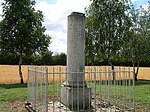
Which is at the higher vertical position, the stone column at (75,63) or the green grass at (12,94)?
the stone column at (75,63)

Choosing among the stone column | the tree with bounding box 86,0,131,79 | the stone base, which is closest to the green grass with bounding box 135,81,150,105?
the stone base

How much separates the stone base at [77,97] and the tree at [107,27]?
634 inches

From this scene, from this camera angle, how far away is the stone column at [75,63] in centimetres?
968

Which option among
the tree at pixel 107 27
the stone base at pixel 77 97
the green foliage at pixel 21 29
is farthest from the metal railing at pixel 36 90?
the tree at pixel 107 27

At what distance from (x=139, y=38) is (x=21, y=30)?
13104 millimetres

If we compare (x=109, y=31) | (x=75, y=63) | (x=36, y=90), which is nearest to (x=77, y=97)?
(x=75, y=63)

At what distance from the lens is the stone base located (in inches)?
375

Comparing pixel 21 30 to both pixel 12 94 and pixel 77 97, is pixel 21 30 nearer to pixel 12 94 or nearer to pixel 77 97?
pixel 12 94

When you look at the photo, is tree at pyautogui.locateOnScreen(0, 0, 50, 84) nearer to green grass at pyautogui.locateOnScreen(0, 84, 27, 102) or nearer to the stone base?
green grass at pyautogui.locateOnScreen(0, 84, 27, 102)

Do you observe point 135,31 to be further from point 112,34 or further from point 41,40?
point 41,40

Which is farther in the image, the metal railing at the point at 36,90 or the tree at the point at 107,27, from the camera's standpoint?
the tree at the point at 107,27

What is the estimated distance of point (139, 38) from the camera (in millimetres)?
28406

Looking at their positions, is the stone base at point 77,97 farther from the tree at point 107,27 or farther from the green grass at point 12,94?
the tree at point 107,27

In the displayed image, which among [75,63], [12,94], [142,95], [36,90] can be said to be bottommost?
[142,95]
